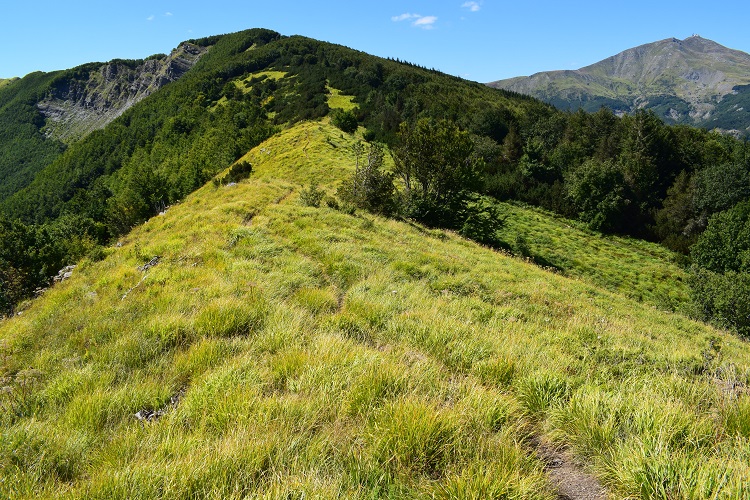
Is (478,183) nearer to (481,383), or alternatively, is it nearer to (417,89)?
(481,383)

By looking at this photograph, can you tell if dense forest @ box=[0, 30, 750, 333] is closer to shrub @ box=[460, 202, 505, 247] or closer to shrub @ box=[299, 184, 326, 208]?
shrub @ box=[460, 202, 505, 247]

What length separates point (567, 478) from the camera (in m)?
2.92

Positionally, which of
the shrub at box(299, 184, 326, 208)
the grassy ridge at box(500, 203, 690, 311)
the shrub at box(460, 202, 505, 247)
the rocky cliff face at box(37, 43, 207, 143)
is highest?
the rocky cliff face at box(37, 43, 207, 143)

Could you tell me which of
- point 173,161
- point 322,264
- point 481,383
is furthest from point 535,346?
point 173,161

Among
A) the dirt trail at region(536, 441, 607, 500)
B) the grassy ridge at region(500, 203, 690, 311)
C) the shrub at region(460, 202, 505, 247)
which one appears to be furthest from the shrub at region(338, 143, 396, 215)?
the dirt trail at region(536, 441, 607, 500)

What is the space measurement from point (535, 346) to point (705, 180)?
58.8 m

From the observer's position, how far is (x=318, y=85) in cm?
8081

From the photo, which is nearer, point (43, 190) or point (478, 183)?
point (478, 183)

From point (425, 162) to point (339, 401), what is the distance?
96.0ft

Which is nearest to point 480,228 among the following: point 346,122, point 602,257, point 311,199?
point 602,257

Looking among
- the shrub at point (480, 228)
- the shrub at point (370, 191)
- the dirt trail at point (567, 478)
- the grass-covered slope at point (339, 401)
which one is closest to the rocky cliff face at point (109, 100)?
the shrub at point (370, 191)

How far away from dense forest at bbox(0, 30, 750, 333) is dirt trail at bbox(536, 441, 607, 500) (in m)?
17.2

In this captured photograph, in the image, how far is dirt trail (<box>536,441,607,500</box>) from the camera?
8.95ft

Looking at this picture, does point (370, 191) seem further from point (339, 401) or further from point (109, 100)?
point (109, 100)
